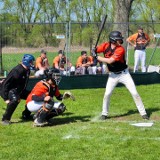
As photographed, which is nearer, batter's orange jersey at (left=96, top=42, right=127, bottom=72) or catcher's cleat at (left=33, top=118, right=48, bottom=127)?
catcher's cleat at (left=33, top=118, right=48, bottom=127)

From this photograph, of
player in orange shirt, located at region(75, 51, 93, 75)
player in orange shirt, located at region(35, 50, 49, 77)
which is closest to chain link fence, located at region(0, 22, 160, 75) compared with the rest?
player in orange shirt, located at region(75, 51, 93, 75)

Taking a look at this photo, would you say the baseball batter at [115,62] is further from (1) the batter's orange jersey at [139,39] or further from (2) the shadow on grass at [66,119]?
(1) the batter's orange jersey at [139,39]

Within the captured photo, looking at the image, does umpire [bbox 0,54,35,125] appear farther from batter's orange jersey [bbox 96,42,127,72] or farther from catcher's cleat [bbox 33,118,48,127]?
batter's orange jersey [bbox 96,42,127,72]

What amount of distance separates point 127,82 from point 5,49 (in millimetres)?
8858

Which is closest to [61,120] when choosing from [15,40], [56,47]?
[15,40]

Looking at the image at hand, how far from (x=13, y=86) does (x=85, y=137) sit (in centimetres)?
204

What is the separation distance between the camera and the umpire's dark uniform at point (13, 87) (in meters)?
8.29

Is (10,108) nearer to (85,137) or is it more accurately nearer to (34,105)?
(34,105)

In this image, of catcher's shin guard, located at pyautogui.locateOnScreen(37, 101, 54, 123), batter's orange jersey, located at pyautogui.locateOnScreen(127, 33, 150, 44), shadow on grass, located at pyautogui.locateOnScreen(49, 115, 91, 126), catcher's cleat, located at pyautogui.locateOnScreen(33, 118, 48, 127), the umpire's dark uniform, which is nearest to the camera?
catcher's shin guard, located at pyautogui.locateOnScreen(37, 101, 54, 123)

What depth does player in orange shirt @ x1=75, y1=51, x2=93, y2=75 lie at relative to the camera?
15406 millimetres

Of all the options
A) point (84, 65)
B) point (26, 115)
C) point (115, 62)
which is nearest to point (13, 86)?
point (26, 115)

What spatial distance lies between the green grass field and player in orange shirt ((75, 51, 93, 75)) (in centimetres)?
499

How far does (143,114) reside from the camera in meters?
8.88

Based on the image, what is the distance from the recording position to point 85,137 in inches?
289
